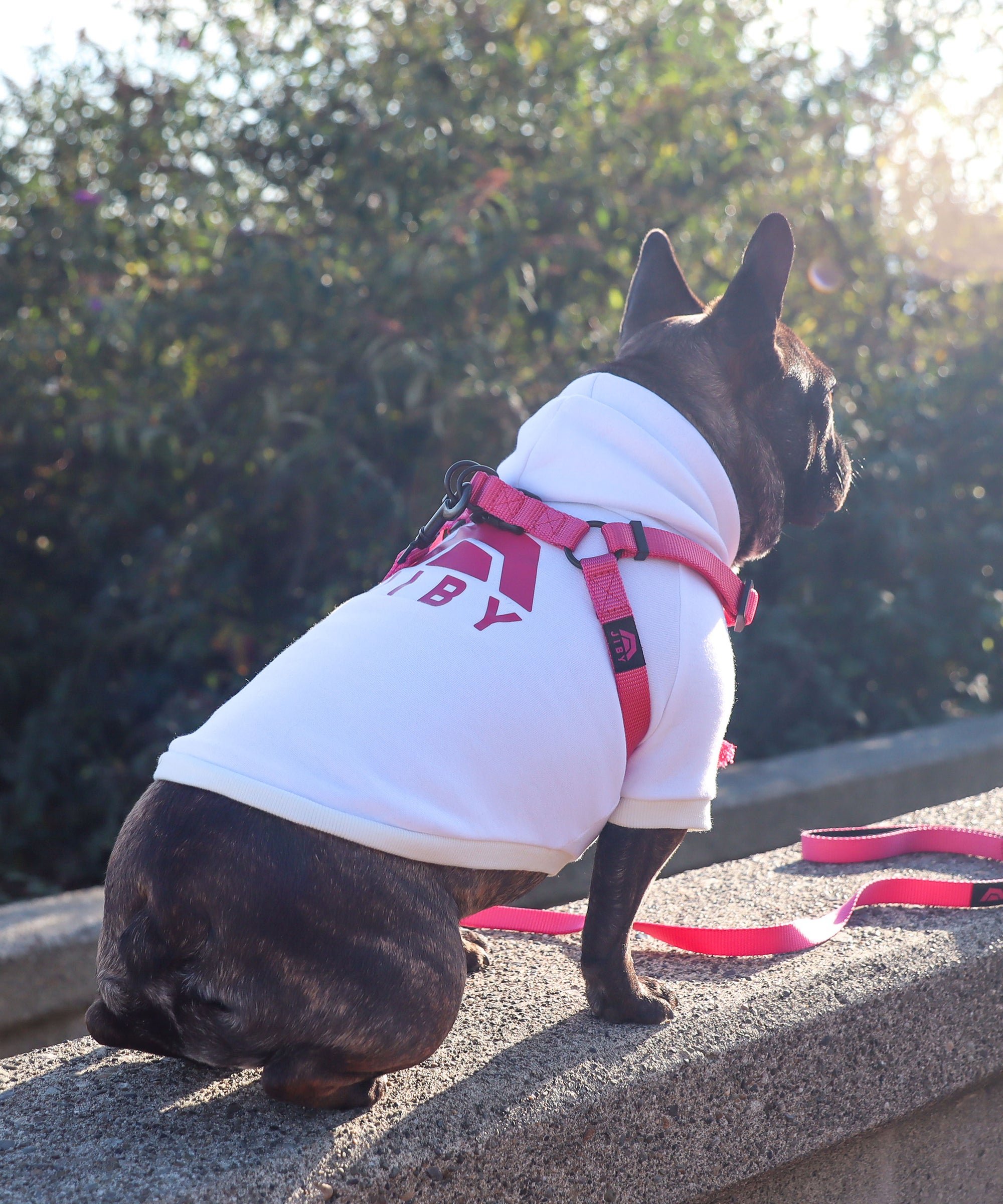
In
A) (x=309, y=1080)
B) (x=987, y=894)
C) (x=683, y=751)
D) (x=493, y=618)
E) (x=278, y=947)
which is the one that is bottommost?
(x=987, y=894)

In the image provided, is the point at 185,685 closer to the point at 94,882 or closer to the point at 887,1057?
the point at 94,882

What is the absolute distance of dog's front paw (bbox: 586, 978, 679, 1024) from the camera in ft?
6.33

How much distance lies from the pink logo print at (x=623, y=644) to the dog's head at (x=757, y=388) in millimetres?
520

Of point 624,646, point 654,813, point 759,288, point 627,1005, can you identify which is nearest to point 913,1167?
point 627,1005

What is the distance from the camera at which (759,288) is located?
7.09 ft

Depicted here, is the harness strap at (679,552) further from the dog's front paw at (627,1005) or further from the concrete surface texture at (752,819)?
the concrete surface texture at (752,819)

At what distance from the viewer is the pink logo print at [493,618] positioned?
1729mm

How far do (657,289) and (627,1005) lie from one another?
4.97 ft

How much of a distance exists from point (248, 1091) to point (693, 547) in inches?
45.6

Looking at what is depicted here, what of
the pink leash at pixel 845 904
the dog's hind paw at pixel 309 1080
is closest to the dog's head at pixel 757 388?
the pink leash at pixel 845 904

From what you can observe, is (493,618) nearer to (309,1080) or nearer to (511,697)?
(511,697)

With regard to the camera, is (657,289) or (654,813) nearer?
(654,813)

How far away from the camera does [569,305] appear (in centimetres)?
477

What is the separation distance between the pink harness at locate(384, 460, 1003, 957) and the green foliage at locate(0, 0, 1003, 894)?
89.9 inches
